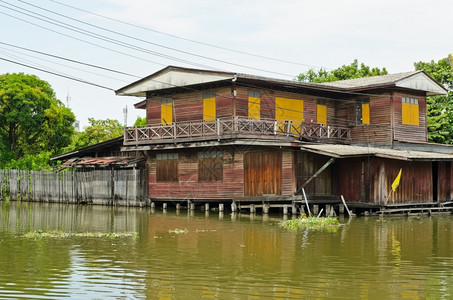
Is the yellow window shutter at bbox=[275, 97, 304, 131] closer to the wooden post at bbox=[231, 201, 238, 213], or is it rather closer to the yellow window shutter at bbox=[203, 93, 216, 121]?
the yellow window shutter at bbox=[203, 93, 216, 121]

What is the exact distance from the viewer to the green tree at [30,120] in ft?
166

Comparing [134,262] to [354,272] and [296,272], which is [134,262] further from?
[354,272]

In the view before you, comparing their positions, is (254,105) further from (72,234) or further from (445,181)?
(72,234)

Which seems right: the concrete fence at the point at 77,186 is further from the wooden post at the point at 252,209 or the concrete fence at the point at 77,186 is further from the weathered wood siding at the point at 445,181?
the weathered wood siding at the point at 445,181

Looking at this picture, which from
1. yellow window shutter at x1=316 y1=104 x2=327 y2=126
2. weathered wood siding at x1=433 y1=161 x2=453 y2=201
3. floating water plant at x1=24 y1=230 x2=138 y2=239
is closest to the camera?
floating water plant at x1=24 y1=230 x2=138 y2=239

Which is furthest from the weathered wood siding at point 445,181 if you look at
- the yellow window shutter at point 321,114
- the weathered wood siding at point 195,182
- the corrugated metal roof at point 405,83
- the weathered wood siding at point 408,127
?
the weathered wood siding at point 195,182

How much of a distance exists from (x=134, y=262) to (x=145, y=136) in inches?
832

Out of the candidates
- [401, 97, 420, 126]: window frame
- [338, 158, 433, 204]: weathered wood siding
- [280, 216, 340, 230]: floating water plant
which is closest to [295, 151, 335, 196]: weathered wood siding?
[338, 158, 433, 204]: weathered wood siding

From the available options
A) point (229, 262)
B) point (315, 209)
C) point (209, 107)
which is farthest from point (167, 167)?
point (229, 262)

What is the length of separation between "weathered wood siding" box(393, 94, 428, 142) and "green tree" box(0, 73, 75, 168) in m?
28.4

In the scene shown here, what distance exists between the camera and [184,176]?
35.7 metres

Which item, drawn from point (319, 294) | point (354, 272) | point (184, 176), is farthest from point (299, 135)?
point (319, 294)

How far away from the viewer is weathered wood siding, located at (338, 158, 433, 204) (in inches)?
1206

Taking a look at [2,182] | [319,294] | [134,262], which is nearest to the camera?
[319,294]
